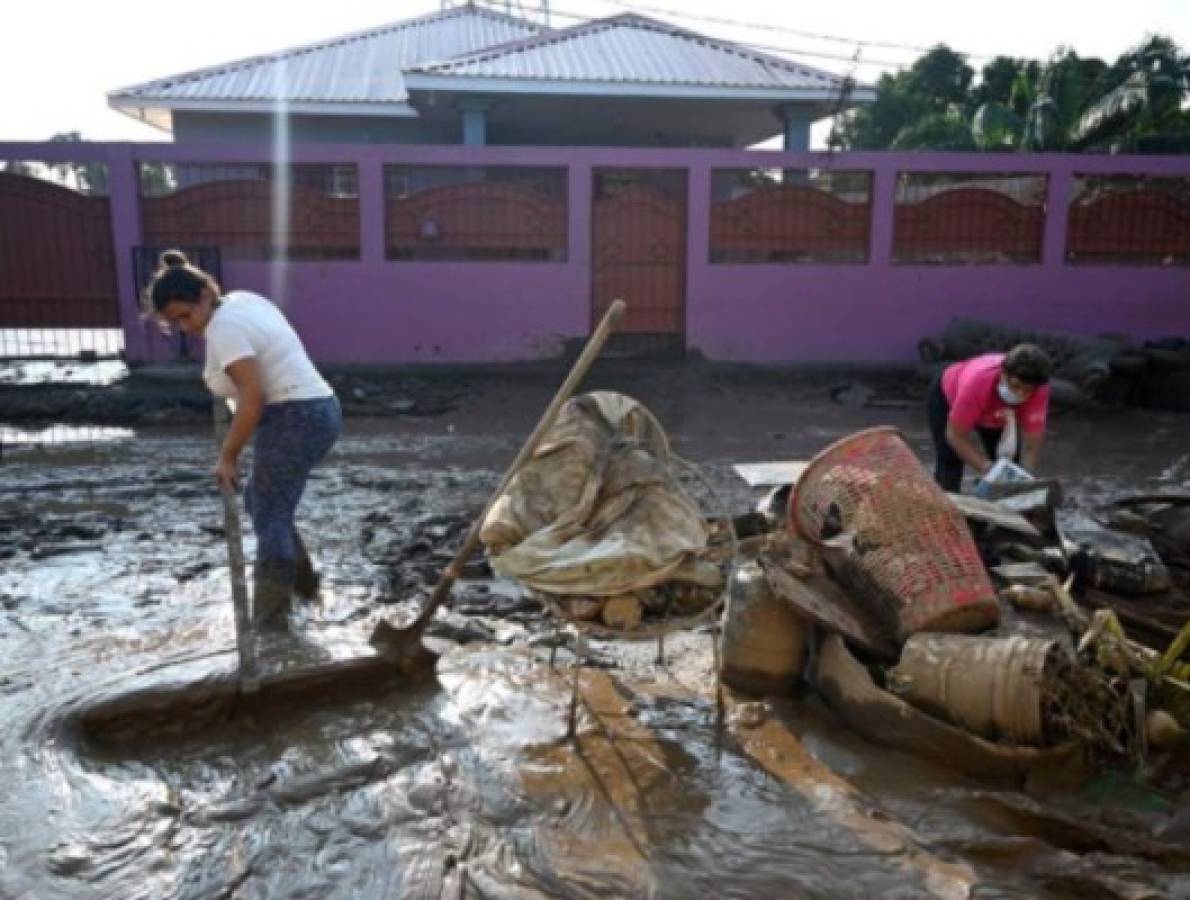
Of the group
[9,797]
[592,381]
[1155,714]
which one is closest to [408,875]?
[9,797]

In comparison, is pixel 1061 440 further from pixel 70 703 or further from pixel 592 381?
pixel 70 703

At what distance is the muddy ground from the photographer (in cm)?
267

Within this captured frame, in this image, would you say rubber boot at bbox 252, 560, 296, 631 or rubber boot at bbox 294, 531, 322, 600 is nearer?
rubber boot at bbox 252, 560, 296, 631

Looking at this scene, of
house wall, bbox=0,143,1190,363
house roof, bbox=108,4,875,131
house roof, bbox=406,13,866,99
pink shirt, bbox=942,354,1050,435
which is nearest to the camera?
pink shirt, bbox=942,354,1050,435

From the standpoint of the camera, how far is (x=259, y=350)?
391 cm

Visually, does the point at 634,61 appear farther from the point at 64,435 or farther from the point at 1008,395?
the point at 1008,395

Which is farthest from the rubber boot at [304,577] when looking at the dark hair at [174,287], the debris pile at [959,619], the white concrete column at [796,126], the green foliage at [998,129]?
the green foliage at [998,129]

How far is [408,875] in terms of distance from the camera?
2656 millimetres

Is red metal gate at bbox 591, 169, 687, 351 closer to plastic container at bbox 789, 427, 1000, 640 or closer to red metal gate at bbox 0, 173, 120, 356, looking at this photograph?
red metal gate at bbox 0, 173, 120, 356

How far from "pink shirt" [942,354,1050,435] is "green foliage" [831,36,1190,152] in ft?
43.2

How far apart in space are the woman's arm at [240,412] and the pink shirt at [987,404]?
3.35 m

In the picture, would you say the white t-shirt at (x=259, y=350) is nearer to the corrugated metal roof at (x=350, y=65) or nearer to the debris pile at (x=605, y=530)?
the debris pile at (x=605, y=530)

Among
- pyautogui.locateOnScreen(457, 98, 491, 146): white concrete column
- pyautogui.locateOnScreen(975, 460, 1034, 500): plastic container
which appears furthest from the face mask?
pyautogui.locateOnScreen(457, 98, 491, 146): white concrete column

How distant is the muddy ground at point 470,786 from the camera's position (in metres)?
2.67
